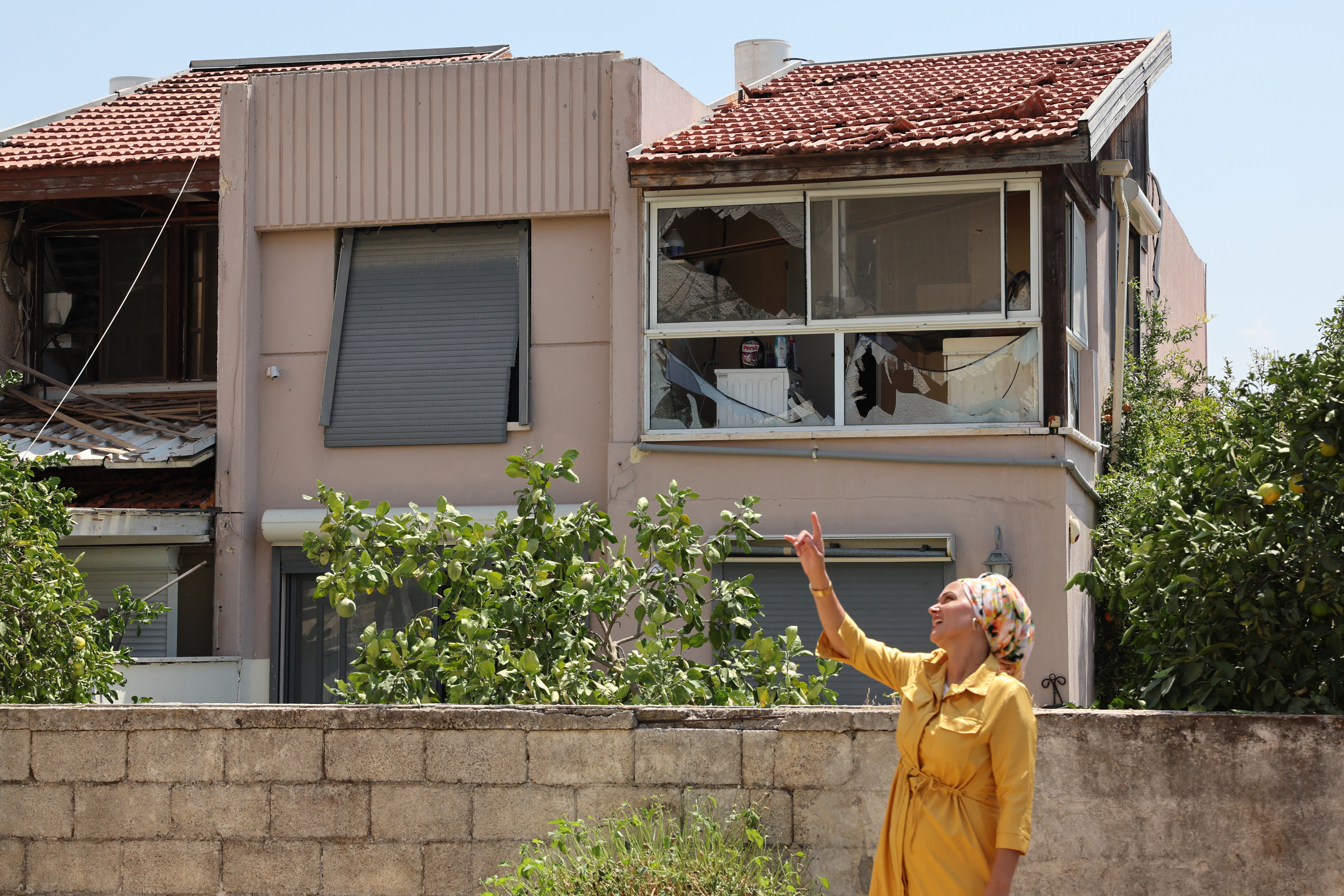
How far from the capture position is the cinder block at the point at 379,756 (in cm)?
587

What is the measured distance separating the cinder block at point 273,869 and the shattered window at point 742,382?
605 cm

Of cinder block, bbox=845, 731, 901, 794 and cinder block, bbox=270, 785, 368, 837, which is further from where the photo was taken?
cinder block, bbox=270, 785, 368, 837

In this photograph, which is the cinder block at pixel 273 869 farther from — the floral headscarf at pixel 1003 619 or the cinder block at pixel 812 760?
the floral headscarf at pixel 1003 619

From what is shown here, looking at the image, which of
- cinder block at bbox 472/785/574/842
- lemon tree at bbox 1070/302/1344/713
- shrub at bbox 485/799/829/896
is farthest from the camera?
cinder block at bbox 472/785/574/842

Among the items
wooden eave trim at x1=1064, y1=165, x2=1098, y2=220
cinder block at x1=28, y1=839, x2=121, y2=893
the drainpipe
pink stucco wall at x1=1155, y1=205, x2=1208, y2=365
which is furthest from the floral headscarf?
pink stucco wall at x1=1155, y1=205, x2=1208, y2=365

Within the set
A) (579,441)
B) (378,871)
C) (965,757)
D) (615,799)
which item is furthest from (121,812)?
(579,441)

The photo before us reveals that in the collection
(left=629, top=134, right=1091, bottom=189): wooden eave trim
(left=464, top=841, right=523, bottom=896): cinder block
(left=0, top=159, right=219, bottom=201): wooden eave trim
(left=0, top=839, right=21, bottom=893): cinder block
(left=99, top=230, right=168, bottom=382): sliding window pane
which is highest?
(left=0, top=159, right=219, bottom=201): wooden eave trim

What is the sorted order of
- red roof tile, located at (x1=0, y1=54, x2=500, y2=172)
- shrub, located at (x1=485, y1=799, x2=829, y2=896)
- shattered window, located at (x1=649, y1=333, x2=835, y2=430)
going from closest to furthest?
shrub, located at (x1=485, y1=799, x2=829, y2=896), shattered window, located at (x1=649, y1=333, x2=835, y2=430), red roof tile, located at (x1=0, y1=54, x2=500, y2=172)

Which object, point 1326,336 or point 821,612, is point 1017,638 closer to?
point 821,612

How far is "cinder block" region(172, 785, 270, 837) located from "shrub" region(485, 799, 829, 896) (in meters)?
1.06

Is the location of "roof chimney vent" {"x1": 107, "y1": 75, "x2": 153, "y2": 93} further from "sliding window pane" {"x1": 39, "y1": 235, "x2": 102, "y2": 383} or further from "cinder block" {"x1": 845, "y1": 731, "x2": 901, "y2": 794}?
"cinder block" {"x1": 845, "y1": 731, "x2": 901, "y2": 794}

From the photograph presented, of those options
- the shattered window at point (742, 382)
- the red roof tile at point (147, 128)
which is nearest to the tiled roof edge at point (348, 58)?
the red roof tile at point (147, 128)

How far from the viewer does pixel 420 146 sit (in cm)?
1211

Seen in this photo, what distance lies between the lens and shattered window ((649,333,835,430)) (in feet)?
37.7
